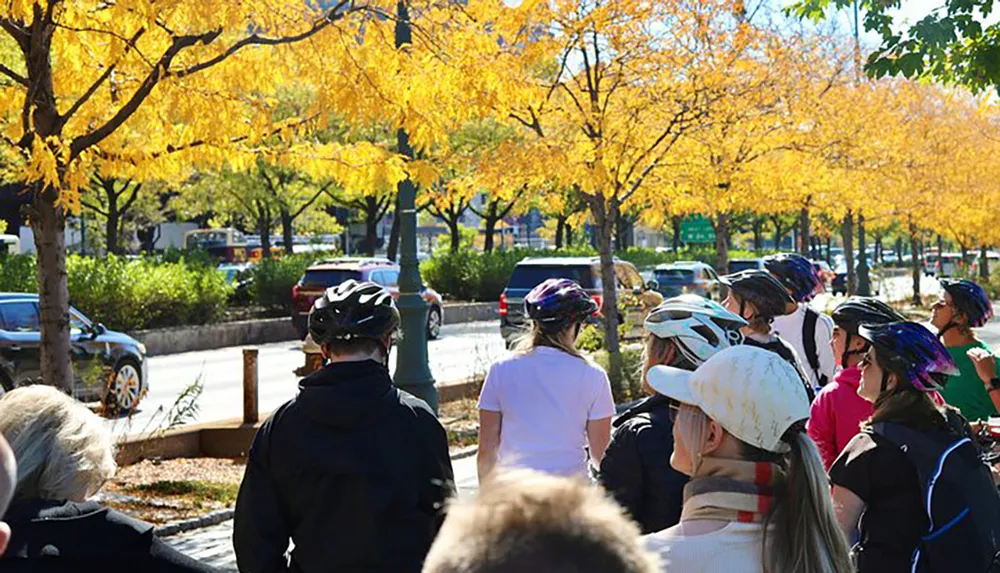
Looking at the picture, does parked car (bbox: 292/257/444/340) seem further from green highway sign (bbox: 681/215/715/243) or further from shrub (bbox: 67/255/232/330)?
green highway sign (bbox: 681/215/715/243)

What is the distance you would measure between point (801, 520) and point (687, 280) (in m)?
28.5

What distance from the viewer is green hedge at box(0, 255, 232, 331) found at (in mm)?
24797

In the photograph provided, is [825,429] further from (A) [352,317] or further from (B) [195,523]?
A: (B) [195,523]

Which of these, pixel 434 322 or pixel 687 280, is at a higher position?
pixel 687 280

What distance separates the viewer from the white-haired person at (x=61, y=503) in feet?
9.76

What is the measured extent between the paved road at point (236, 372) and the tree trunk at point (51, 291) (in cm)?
514

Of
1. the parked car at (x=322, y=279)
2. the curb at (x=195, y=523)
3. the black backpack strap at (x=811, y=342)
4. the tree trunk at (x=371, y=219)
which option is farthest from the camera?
the tree trunk at (x=371, y=219)

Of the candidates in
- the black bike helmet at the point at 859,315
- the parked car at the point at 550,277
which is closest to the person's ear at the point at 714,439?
the black bike helmet at the point at 859,315

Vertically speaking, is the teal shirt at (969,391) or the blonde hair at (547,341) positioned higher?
the blonde hair at (547,341)

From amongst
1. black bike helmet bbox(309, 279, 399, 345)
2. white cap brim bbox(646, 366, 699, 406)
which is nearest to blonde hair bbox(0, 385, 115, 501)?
black bike helmet bbox(309, 279, 399, 345)

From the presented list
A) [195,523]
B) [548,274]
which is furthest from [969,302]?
[548,274]

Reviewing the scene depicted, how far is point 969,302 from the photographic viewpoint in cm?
604

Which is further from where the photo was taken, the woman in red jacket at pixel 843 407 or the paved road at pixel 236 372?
the paved road at pixel 236 372

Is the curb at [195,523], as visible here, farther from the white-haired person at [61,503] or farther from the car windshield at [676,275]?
the car windshield at [676,275]
